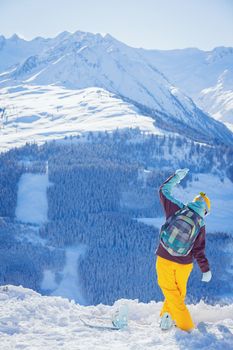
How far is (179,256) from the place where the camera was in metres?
12.4

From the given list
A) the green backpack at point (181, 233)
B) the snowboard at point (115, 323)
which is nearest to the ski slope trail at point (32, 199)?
the snowboard at point (115, 323)

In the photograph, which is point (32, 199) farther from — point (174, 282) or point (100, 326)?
point (174, 282)

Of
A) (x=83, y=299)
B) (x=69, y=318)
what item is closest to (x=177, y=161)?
(x=83, y=299)

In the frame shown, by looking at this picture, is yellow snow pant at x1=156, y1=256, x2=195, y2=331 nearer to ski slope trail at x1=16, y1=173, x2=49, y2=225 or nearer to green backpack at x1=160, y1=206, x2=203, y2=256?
green backpack at x1=160, y1=206, x2=203, y2=256

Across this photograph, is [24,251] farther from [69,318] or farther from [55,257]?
[69,318]

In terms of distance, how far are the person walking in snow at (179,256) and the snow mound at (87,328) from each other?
47cm

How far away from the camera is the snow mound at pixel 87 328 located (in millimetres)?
11102

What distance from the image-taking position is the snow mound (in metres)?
11.1

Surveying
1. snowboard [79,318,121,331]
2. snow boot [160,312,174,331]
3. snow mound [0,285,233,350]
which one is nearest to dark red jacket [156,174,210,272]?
snow boot [160,312,174,331]

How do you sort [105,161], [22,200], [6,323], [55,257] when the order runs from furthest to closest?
[105,161]
[22,200]
[55,257]
[6,323]

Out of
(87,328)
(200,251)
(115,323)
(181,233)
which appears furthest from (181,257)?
(87,328)

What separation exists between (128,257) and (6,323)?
94742mm

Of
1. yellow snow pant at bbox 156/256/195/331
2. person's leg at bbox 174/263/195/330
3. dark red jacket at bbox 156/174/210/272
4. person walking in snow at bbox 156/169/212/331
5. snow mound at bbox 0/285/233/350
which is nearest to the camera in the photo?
snow mound at bbox 0/285/233/350

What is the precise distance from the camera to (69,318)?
1326cm
